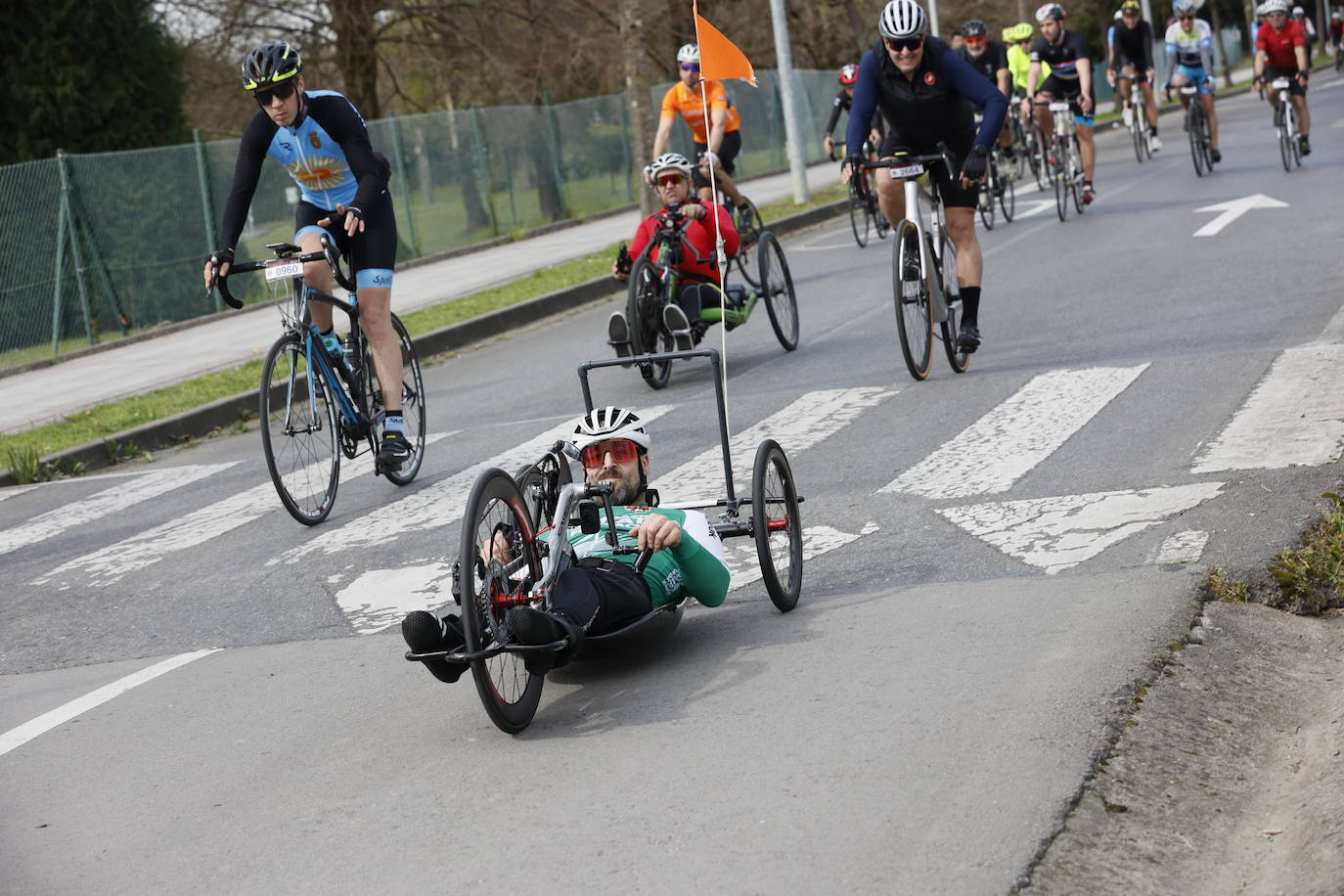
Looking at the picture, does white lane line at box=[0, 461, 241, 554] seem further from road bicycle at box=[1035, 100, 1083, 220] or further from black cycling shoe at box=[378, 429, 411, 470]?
road bicycle at box=[1035, 100, 1083, 220]

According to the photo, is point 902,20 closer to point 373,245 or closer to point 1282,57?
point 373,245

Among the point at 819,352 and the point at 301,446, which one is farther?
the point at 819,352

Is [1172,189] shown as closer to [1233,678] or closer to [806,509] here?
[806,509]

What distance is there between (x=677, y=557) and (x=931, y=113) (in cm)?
504

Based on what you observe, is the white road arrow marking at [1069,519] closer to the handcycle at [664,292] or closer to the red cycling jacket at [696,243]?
the handcycle at [664,292]

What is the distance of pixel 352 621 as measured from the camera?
6.48m

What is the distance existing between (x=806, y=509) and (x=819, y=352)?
4.49 metres

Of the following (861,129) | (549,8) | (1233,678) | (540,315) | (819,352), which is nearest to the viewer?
(1233,678)

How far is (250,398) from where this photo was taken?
13.0 m

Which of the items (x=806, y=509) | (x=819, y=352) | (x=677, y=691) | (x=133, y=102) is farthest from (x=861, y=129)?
(x=133, y=102)

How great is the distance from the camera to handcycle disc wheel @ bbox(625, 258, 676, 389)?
10430 millimetres

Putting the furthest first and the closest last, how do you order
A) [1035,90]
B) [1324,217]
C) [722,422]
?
[1035,90], [1324,217], [722,422]

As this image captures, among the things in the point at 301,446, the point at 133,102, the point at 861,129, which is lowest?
the point at 301,446

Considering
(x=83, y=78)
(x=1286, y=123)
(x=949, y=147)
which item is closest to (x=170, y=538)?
(x=949, y=147)
